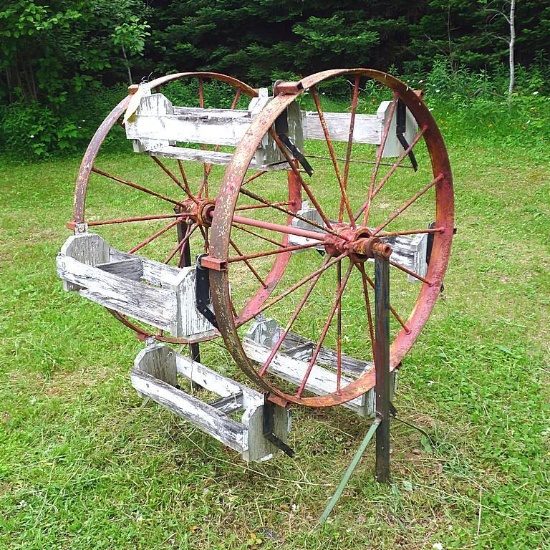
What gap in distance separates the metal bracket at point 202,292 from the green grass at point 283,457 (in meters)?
1.06

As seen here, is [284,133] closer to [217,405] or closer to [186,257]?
[217,405]

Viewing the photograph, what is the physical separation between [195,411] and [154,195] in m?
1.92

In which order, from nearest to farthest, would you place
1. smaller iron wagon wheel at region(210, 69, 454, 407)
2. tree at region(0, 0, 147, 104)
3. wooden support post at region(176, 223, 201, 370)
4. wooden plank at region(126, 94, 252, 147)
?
smaller iron wagon wheel at region(210, 69, 454, 407), wooden plank at region(126, 94, 252, 147), wooden support post at region(176, 223, 201, 370), tree at region(0, 0, 147, 104)

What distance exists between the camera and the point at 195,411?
10.1 ft

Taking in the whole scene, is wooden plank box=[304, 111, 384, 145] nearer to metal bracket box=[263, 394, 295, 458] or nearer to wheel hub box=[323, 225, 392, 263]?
wheel hub box=[323, 225, 392, 263]

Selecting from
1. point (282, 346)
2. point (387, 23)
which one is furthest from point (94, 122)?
point (282, 346)

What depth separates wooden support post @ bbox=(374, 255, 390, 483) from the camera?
2834mm

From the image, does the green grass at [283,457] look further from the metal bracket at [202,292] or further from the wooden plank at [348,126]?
the wooden plank at [348,126]

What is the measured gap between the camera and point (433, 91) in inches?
438

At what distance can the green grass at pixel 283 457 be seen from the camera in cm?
290

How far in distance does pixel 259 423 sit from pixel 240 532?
52cm

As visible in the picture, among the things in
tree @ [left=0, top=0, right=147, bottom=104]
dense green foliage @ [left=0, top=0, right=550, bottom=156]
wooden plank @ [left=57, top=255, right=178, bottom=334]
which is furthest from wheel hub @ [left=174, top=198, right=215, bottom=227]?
tree @ [left=0, top=0, right=147, bottom=104]

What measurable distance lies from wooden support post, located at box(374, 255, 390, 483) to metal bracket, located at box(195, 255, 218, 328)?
0.75m

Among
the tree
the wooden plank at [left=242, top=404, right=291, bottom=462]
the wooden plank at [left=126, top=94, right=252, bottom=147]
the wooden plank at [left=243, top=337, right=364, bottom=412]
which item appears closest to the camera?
the wooden plank at [left=126, top=94, right=252, bottom=147]
